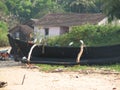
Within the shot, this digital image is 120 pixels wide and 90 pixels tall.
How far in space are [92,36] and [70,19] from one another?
1624 cm

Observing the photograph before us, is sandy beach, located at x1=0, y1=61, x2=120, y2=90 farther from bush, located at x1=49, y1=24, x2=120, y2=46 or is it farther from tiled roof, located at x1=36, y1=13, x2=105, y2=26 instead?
tiled roof, located at x1=36, y1=13, x2=105, y2=26

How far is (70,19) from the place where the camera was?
145ft

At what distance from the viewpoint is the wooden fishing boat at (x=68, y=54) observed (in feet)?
69.0

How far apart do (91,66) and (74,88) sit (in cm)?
595

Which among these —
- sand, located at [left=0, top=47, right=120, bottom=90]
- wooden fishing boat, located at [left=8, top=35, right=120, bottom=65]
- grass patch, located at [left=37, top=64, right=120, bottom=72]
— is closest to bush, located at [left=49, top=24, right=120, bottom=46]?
wooden fishing boat, located at [left=8, top=35, right=120, bottom=65]

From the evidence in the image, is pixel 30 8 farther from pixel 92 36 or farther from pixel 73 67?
pixel 73 67

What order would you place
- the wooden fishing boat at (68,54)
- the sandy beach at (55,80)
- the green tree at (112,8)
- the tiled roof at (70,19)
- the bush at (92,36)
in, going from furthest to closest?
the tiled roof at (70,19) < the bush at (92,36) < the green tree at (112,8) < the wooden fishing boat at (68,54) < the sandy beach at (55,80)

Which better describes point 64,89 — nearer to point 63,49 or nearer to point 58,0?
point 63,49

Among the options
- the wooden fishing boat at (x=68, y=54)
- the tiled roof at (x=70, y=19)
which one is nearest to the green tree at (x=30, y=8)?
the tiled roof at (x=70, y=19)

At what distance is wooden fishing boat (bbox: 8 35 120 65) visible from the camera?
21031mm

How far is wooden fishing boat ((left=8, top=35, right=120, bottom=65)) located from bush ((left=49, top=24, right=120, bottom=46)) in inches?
196

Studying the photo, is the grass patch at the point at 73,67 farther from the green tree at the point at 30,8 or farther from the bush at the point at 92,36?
the green tree at the point at 30,8

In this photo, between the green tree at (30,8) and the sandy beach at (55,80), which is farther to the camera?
the green tree at (30,8)

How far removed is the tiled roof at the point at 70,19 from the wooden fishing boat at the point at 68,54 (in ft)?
64.2
